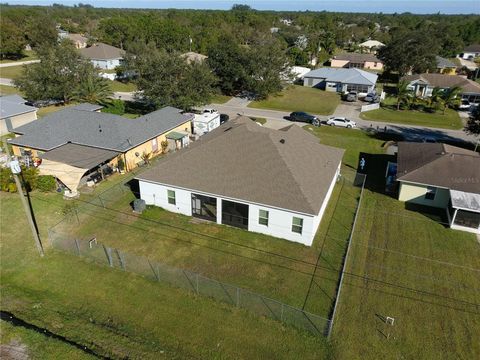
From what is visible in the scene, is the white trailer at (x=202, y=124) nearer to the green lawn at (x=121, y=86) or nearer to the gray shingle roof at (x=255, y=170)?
the gray shingle roof at (x=255, y=170)

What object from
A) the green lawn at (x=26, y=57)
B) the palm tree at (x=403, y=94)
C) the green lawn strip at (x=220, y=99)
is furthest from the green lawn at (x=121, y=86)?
the palm tree at (x=403, y=94)

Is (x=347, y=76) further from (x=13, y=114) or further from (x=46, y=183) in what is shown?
(x=46, y=183)

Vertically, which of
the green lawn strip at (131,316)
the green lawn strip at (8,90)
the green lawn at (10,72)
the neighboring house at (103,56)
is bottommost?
the green lawn strip at (131,316)

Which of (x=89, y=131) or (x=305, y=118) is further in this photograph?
(x=305, y=118)

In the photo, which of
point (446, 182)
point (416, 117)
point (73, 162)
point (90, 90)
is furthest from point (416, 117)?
point (90, 90)

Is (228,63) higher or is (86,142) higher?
(228,63)
